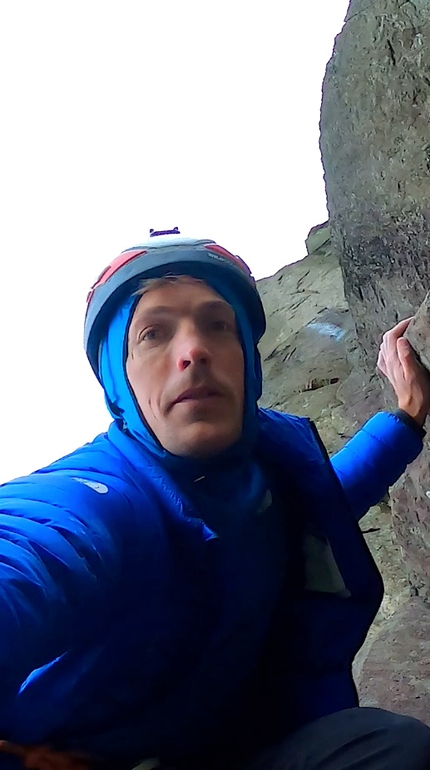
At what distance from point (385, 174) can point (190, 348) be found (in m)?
0.95

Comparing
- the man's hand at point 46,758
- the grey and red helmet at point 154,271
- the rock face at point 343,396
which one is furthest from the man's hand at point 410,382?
the man's hand at point 46,758

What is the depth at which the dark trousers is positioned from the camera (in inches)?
38.3

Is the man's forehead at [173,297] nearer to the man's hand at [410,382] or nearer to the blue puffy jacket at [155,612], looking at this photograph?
the blue puffy jacket at [155,612]

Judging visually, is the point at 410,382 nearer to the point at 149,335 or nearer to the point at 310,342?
the point at 149,335

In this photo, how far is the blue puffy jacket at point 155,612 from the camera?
2.78ft

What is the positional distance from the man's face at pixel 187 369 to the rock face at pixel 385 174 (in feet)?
2.52

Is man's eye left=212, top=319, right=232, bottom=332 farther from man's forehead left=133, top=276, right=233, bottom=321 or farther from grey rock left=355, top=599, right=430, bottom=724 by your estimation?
grey rock left=355, top=599, right=430, bottom=724

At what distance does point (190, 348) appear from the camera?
1114 mm

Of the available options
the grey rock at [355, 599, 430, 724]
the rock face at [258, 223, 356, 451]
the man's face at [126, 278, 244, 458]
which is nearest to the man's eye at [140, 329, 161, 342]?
the man's face at [126, 278, 244, 458]

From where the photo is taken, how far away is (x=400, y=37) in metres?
1.71

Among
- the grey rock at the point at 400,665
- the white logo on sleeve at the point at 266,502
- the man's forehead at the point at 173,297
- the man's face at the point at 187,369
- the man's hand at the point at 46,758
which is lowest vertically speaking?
the grey rock at the point at 400,665

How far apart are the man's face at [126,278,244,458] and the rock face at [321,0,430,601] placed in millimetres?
769

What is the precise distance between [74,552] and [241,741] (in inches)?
18.7

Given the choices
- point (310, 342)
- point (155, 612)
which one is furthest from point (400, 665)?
point (310, 342)
